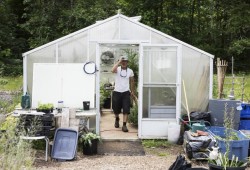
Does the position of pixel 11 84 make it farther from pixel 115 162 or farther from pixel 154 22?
pixel 115 162

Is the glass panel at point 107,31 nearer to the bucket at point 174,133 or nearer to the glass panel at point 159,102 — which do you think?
the glass panel at point 159,102

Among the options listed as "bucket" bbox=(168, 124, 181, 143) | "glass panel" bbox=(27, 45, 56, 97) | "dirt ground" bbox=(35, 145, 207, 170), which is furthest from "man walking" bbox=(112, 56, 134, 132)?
"dirt ground" bbox=(35, 145, 207, 170)

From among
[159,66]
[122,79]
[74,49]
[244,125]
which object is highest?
[74,49]

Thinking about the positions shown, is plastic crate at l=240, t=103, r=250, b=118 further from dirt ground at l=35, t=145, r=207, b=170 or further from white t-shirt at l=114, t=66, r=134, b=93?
white t-shirt at l=114, t=66, r=134, b=93

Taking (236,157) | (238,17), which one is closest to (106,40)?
(236,157)

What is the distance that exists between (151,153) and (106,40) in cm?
268

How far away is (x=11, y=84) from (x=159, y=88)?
10621mm

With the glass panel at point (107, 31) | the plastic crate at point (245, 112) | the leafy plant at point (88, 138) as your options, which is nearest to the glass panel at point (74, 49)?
the glass panel at point (107, 31)

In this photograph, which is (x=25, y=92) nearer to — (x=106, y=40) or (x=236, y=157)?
(x=106, y=40)

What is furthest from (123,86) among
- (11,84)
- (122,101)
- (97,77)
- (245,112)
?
(11,84)

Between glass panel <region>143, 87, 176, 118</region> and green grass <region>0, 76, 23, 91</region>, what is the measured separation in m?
7.37

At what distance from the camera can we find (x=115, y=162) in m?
7.01

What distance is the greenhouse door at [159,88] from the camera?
8.66m

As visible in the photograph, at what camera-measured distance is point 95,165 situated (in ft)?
22.4
